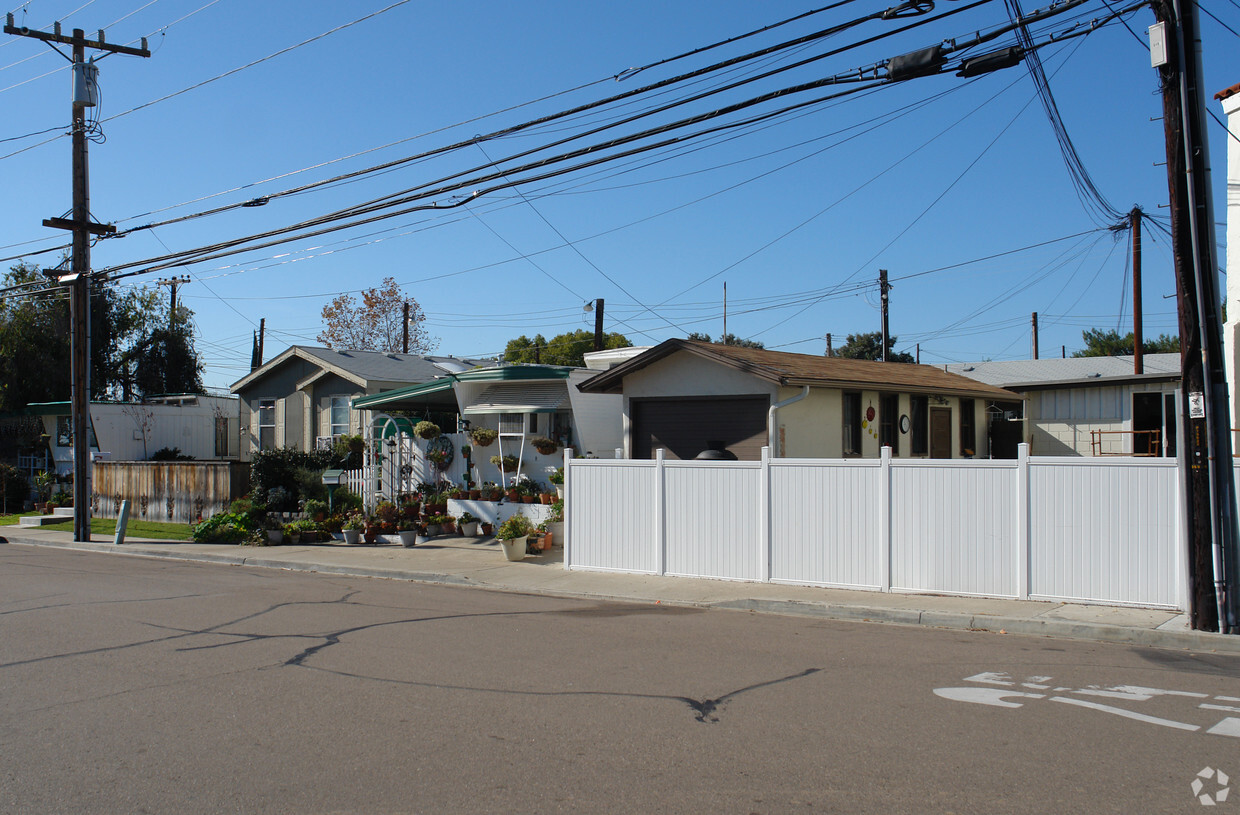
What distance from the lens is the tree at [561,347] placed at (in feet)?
206

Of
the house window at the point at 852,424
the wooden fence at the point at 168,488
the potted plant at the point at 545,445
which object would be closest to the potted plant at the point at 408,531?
the potted plant at the point at 545,445

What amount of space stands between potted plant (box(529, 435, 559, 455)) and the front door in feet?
29.5

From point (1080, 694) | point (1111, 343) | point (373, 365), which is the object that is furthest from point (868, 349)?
point (1080, 694)

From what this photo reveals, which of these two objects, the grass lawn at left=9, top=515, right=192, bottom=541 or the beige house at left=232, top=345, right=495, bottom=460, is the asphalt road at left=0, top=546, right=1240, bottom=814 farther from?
the beige house at left=232, top=345, right=495, bottom=460

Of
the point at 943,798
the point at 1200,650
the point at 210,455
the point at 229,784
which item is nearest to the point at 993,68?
the point at 1200,650

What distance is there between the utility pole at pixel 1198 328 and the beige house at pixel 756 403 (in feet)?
23.5

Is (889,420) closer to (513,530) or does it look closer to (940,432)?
(940,432)

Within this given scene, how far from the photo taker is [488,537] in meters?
19.5

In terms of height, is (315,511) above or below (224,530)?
above

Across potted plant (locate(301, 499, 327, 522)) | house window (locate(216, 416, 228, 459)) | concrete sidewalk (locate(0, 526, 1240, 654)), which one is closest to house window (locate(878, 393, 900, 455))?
concrete sidewalk (locate(0, 526, 1240, 654))

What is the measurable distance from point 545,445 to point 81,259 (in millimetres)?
12760

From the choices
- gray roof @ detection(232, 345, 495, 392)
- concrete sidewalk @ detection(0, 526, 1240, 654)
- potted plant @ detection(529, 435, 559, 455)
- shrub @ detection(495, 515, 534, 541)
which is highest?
gray roof @ detection(232, 345, 495, 392)

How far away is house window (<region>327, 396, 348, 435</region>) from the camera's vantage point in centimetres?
2762

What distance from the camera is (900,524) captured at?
469 inches
